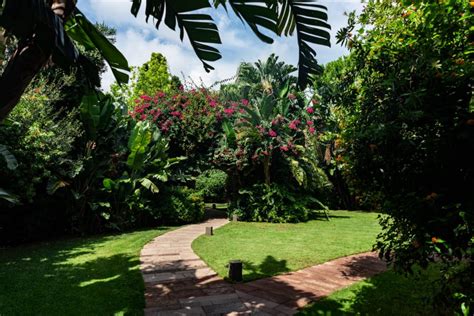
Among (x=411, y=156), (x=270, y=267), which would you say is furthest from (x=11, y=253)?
(x=411, y=156)

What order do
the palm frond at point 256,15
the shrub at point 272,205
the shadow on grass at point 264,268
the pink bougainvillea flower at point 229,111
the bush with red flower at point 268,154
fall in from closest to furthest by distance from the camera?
the palm frond at point 256,15
the shadow on grass at point 264,268
the bush with red flower at point 268,154
the shrub at point 272,205
the pink bougainvillea flower at point 229,111

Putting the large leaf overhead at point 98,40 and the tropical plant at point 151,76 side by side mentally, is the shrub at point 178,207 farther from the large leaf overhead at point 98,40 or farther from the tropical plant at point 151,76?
the tropical plant at point 151,76

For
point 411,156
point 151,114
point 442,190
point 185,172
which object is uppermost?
point 151,114

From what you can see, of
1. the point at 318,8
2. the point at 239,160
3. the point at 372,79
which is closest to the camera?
the point at 318,8

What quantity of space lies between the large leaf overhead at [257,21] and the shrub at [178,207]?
958 centimetres

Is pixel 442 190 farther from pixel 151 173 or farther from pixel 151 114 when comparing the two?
pixel 151 114

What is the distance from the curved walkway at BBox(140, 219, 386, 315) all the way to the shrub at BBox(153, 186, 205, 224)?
4.53m

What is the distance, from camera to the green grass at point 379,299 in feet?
13.2

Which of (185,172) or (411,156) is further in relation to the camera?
(185,172)

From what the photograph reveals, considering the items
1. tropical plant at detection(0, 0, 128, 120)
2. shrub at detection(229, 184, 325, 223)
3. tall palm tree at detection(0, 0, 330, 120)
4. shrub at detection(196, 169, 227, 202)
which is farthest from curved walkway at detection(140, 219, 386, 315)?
shrub at detection(196, 169, 227, 202)

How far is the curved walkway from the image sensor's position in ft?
13.4

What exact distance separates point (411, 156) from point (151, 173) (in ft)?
31.2

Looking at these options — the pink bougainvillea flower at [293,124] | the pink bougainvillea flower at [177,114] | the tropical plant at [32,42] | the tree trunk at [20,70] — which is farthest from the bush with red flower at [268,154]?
the tree trunk at [20,70]

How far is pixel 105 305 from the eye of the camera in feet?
13.7
